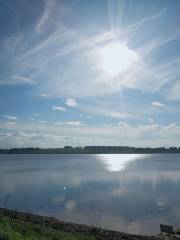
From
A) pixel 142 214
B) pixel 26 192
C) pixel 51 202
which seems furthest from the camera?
pixel 26 192

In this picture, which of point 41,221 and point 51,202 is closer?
point 41,221

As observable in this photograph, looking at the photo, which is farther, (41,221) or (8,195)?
(8,195)

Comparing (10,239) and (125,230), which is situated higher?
(10,239)

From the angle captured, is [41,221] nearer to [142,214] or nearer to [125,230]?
[125,230]

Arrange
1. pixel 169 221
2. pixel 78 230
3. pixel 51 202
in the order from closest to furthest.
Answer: pixel 78 230 < pixel 169 221 < pixel 51 202

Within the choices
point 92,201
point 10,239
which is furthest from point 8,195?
point 10,239

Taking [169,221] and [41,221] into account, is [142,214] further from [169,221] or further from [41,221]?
[41,221]

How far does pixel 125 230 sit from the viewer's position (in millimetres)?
25250

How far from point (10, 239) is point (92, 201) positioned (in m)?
27.2

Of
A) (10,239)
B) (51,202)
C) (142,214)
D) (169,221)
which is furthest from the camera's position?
(51,202)

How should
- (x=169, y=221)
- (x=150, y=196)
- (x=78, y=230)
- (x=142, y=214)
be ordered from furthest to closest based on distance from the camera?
1. (x=150, y=196)
2. (x=142, y=214)
3. (x=169, y=221)
4. (x=78, y=230)

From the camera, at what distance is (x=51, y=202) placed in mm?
39094

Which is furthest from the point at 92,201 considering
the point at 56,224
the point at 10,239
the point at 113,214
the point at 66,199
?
the point at 10,239

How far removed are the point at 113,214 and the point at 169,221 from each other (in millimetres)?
5534
